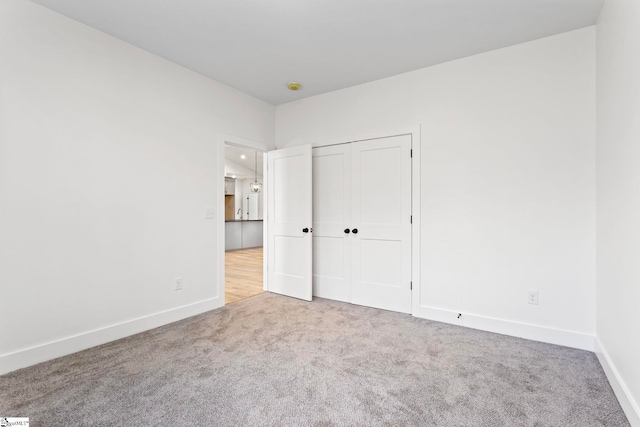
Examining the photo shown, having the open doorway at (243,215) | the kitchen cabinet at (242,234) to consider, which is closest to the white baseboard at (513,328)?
the open doorway at (243,215)

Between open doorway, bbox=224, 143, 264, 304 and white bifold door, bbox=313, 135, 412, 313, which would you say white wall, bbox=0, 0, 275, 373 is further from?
open doorway, bbox=224, 143, 264, 304

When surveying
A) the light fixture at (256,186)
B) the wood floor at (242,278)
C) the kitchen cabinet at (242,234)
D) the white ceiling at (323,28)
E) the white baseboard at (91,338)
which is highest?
the white ceiling at (323,28)

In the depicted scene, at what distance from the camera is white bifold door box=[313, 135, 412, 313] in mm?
3289

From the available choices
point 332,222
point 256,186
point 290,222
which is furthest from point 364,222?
point 256,186

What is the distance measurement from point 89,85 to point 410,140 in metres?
2.99

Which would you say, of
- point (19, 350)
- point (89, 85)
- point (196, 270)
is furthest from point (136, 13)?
point (19, 350)

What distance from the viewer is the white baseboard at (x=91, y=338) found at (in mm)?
2072

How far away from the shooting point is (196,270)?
326 cm

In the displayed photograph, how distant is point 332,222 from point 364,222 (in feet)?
1.51

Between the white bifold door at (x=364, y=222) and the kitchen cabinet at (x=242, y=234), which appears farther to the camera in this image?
the kitchen cabinet at (x=242, y=234)

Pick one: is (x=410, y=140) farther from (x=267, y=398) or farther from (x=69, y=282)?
(x=69, y=282)

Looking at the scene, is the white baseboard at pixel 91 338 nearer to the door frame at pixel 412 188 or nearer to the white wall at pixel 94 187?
the white wall at pixel 94 187

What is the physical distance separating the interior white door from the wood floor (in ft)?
1.25

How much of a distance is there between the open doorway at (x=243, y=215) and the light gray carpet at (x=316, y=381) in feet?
8.09
